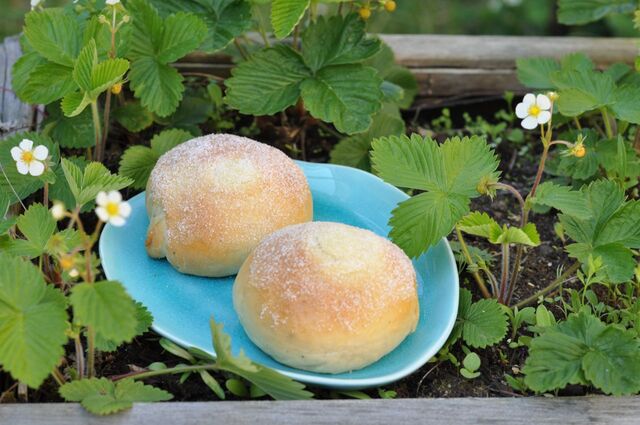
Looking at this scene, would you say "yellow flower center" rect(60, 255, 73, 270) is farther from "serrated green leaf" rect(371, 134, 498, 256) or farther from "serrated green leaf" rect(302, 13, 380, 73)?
"serrated green leaf" rect(302, 13, 380, 73)

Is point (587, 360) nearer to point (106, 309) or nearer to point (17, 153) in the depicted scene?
point (106, 309)

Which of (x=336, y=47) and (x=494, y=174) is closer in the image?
(x=494, y=174)

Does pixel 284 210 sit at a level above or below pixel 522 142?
above

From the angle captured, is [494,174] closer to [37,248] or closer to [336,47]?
[336,47]

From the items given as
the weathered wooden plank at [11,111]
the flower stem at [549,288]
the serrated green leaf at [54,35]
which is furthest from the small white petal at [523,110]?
the weathered wooden plank at [11,111]

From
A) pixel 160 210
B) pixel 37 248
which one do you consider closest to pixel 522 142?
pixel 160 210

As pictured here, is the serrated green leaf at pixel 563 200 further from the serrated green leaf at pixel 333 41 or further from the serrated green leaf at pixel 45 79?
the serrated green leaf at pixel 45 79
